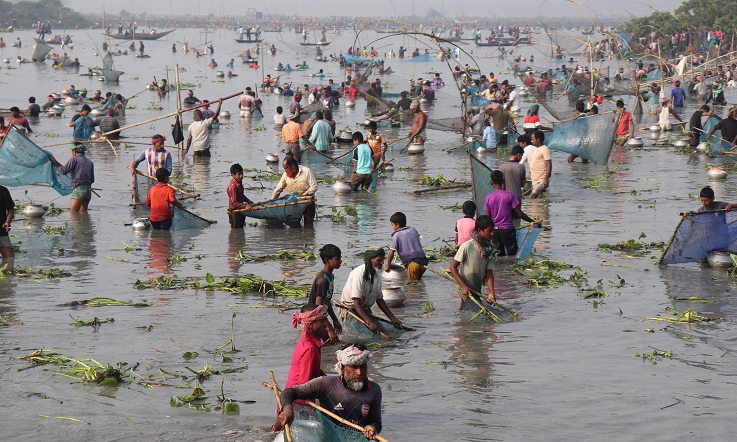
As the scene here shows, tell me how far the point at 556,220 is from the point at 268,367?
819 cm

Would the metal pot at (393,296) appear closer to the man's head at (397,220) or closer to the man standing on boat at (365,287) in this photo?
the man's head at (397,220)

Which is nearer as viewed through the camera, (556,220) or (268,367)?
(268,367)

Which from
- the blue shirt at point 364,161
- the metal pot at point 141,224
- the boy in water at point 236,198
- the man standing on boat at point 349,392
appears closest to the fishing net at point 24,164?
the metal pot at point 141,224

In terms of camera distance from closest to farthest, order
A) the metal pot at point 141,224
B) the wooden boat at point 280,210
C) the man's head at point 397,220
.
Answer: the man's head at point 397,220
the wooden boat at point 280,210
the metal pot at point 141,224

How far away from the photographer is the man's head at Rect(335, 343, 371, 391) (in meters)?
6.27

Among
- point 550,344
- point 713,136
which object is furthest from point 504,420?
point 713,136

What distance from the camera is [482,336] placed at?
9938 millimetres

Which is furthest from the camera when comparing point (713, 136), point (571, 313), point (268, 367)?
point (713, 136)

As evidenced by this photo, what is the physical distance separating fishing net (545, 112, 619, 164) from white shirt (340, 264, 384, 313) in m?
12.7

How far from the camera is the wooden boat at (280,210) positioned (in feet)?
49.2

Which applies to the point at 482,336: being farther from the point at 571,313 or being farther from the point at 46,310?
the point at 46,310

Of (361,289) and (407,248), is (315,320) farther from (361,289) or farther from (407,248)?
(407,248)

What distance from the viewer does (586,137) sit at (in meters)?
21.4

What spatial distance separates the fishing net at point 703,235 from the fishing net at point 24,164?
9679mm
